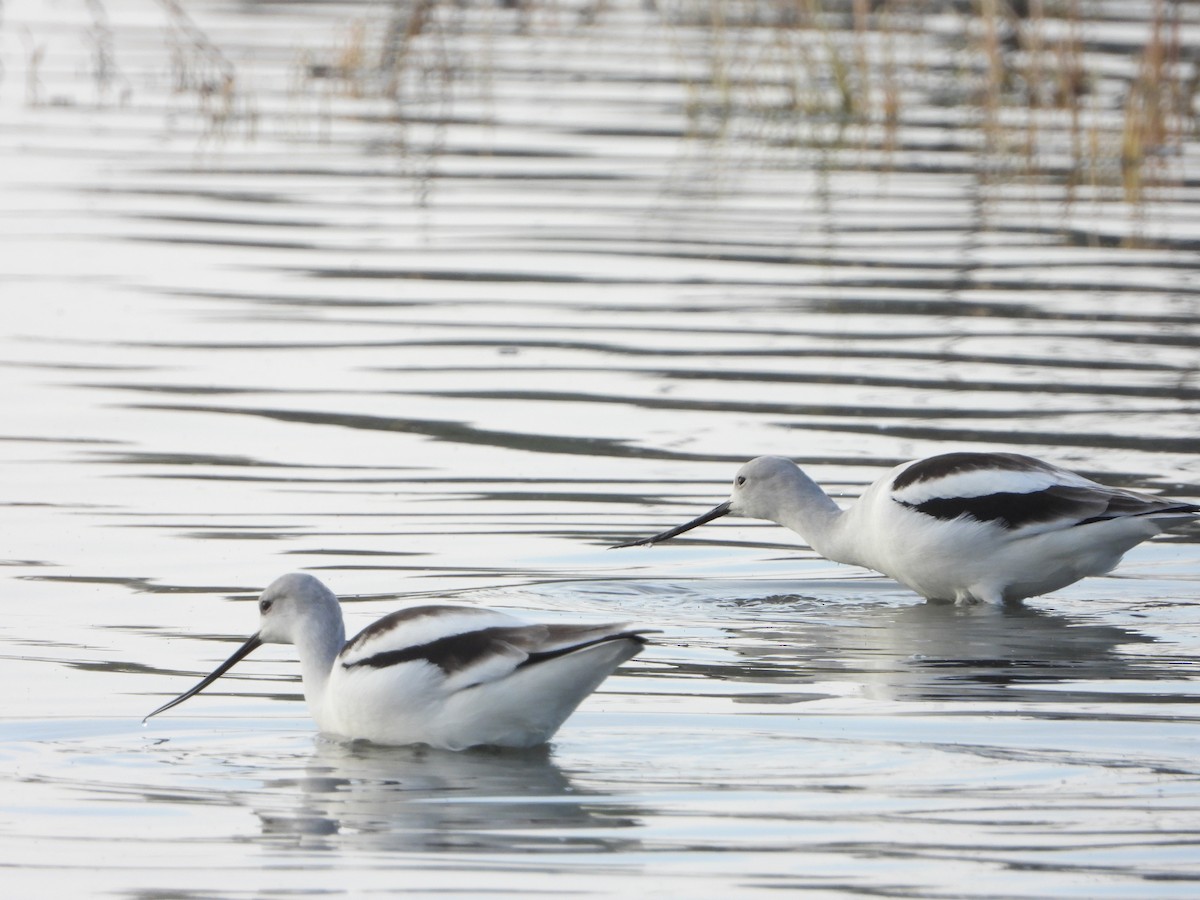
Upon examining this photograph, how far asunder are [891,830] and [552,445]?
5.46 meters

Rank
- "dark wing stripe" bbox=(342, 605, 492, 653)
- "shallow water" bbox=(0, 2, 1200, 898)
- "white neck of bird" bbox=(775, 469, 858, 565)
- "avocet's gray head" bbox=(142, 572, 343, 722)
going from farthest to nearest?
1. "white neck of bird" bbox=(775, 469, 858, 565)
2. "avocet's gray head" bbox=(142, 572, 343, 722)
3. "dark wing stripe" bbox=(342, 605, 492, 653)
4. "shallow water" bbox=(0, 2, 1200, 898)

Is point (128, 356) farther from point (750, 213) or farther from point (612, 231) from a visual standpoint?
point (750, 213)

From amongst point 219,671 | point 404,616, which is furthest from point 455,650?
point 219,671

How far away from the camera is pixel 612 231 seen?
1678 centimetres

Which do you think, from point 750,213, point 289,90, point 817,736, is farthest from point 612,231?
point 817,736

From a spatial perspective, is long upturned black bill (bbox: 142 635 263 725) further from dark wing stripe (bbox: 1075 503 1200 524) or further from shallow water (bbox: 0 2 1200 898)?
dark wing stripe (bbox: 1075 503 1200 524)

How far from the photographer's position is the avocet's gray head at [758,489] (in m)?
9.33

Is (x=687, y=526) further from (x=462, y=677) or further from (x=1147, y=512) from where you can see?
(x=462, y=677)

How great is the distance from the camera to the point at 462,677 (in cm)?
673

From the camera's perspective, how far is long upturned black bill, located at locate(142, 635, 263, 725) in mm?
7047

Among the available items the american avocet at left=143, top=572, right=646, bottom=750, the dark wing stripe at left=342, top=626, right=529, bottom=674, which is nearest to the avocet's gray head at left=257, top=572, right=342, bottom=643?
the american avocet at left=143, top=572, right=646, bottom=750

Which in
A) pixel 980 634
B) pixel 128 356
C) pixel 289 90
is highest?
pixel 289 90

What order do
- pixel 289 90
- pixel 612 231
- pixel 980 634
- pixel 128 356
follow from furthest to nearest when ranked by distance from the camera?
1. pixel 289 90
2. pixel 612 231
3. pixel 128 356
4. pixel 980 634

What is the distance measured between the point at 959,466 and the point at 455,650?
2.67 metres
